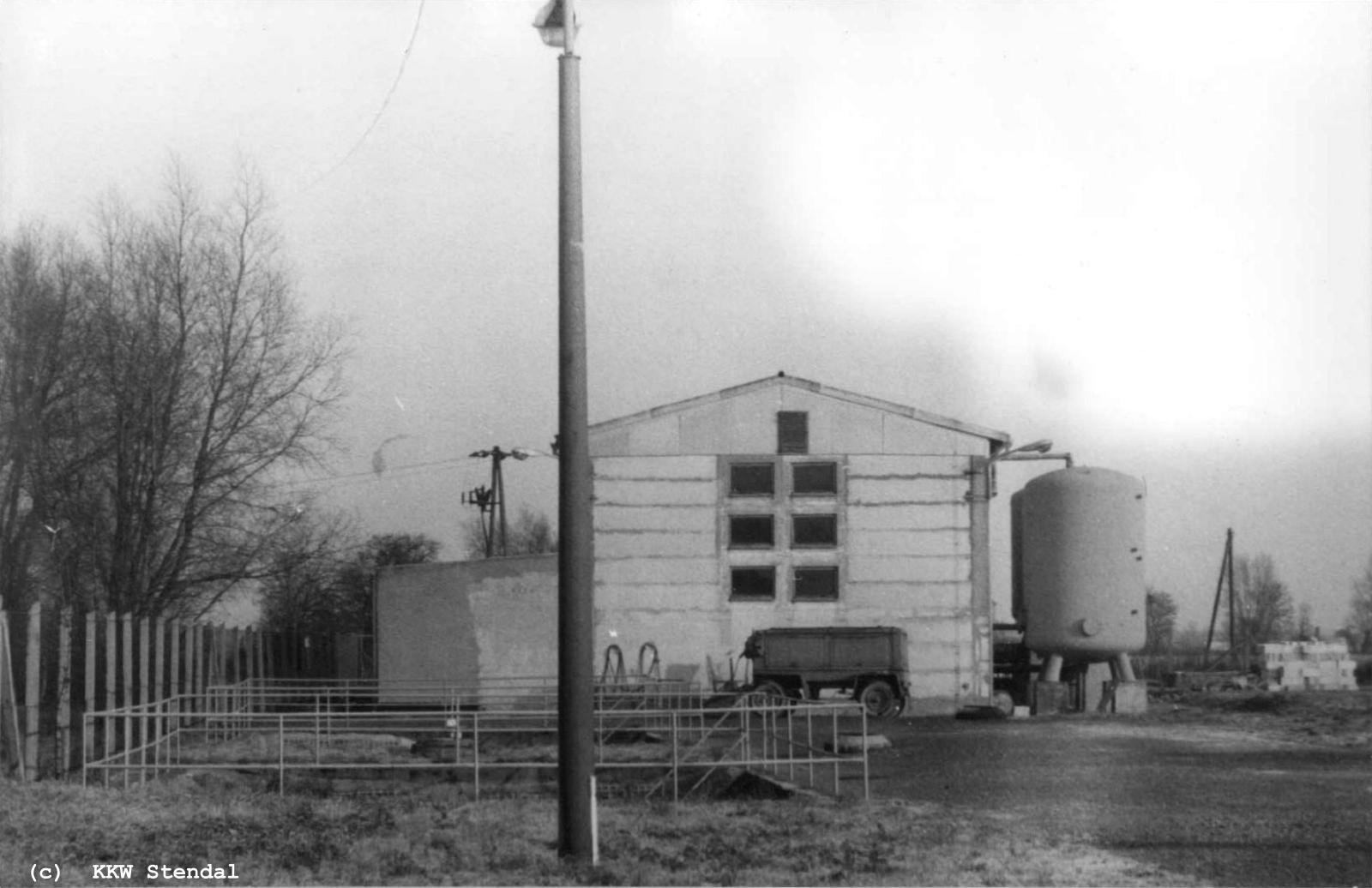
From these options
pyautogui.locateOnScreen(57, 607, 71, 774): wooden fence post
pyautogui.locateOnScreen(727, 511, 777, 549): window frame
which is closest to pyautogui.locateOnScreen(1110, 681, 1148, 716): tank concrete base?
pyautogui.locateOnScreen(727, 511, 777, 549): window frame

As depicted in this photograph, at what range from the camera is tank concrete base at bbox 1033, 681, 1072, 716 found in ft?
111

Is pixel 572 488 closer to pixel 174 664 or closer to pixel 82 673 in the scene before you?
pixel 82 673

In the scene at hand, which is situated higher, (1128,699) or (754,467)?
(754,467)

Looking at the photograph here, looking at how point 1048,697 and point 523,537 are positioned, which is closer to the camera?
point 1048,697

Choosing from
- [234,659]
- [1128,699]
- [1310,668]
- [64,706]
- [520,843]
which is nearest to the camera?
[520,843]

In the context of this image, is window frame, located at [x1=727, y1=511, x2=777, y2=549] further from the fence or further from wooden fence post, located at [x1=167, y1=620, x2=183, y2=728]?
wooden fence post, located at [x1=167, y1=620, x2=183, y2=728]

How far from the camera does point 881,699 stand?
3256 cm

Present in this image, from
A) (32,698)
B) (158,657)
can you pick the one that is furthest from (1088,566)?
(32,698)

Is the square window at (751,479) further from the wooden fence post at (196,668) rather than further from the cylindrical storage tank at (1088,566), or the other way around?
the wooden fence post at (196,668)

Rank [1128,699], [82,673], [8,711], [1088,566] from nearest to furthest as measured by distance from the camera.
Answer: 1. [8,711]
2. [82,673]
3. [1128,699]
4. [1088,566]

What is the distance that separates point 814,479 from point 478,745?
17.9 meters

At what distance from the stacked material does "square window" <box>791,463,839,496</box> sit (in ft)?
62.5

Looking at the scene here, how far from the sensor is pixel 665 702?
27.4 metres

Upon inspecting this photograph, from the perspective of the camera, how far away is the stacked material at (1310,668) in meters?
48.0
